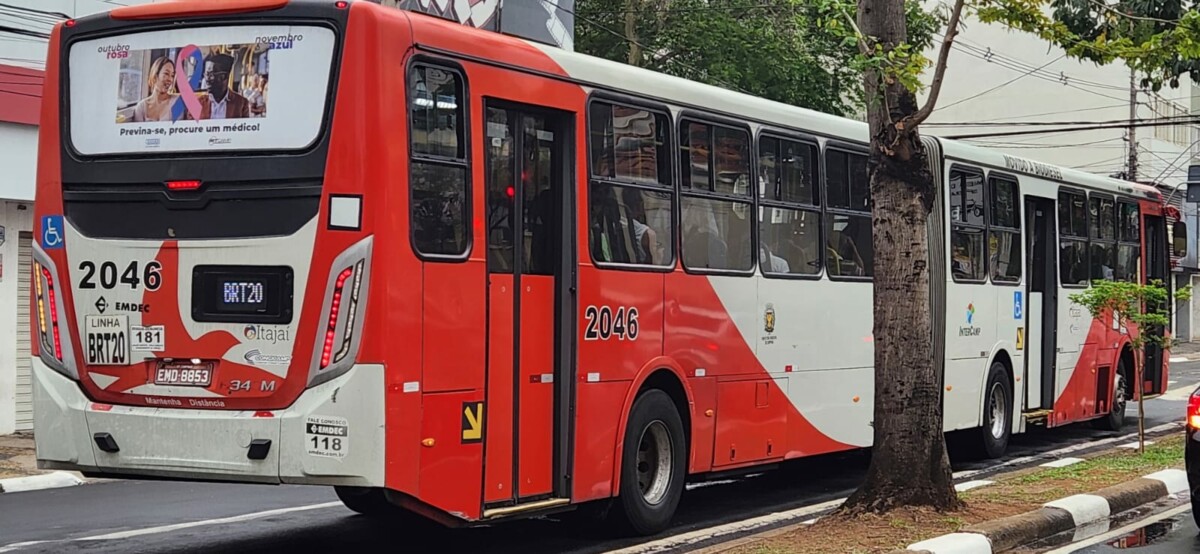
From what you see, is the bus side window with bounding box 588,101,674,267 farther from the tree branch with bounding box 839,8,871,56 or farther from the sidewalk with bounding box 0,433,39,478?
the sidewalk with bounding box 0,433,39,478

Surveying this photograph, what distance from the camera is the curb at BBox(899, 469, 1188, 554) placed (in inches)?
357

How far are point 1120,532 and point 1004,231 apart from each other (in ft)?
19.5

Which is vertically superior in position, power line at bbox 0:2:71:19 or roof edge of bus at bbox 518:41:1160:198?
power line at bbox 0:2:71:19

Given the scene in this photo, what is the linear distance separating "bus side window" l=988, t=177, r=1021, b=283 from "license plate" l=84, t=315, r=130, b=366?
10236 mm

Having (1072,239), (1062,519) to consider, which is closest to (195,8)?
(1062,519)

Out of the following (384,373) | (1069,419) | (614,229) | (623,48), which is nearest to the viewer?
(384,373)

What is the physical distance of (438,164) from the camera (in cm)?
812

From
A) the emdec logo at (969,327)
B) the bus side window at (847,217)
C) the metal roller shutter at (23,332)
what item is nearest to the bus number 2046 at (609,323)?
the bus side window at (847,217)

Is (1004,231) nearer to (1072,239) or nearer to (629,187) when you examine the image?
(1072,239)

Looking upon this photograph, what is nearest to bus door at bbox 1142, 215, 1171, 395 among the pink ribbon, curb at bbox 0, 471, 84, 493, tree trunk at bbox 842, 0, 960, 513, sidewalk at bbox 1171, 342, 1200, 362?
tree trunk at bbox 842, 0, 960, 513

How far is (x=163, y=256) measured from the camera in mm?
7965

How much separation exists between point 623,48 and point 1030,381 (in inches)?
489

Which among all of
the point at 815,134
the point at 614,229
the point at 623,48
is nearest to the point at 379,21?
the point at 614,229

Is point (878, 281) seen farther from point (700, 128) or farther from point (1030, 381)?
point (1030, 381)
